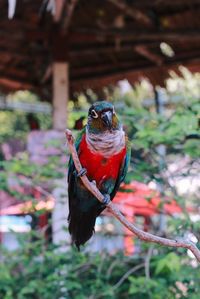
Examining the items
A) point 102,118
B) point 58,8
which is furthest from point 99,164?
point 58,8

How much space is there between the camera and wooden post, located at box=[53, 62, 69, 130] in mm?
6102

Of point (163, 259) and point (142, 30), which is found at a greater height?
point (142, 30)

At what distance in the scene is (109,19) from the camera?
6375mm

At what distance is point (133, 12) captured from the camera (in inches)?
224

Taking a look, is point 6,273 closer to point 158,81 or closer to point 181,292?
point 181,292

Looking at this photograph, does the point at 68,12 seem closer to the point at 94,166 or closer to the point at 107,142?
the point at 94,166

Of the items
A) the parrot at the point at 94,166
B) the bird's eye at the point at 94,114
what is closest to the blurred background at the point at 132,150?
the parrot at the point at 94,166

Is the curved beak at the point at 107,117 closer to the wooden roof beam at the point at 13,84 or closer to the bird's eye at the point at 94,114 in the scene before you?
the bird's eye at the point at 94,114

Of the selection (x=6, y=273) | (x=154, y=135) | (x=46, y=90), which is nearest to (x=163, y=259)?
(x=154, y=135)

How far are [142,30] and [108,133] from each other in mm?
3469

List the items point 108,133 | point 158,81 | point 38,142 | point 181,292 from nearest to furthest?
point 108,133 → point 181,292 → point 38,142 → point 158,81

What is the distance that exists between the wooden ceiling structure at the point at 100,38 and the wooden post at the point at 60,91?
3.5 inches

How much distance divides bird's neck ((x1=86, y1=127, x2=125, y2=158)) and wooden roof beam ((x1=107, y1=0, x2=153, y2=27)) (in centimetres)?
272

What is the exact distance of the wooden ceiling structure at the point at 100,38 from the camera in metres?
5.89
